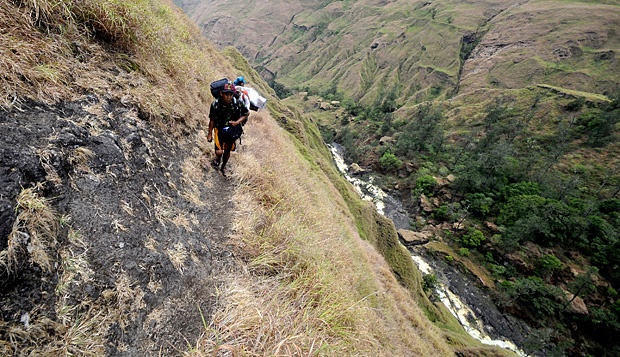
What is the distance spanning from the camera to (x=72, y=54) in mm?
3525

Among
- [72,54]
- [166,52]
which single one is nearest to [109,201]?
[72,54]

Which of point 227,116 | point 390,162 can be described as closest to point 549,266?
point 390,162

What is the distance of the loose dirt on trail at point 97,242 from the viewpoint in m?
1.90

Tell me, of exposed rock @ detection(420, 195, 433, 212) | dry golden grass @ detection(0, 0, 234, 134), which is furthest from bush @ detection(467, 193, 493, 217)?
dry golden grass @ detection(0, 0, 234, 134)

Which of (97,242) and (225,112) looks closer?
(97,242)

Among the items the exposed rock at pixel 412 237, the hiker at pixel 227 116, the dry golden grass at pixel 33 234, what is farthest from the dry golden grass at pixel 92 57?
the exposed rock at pixel 412 237

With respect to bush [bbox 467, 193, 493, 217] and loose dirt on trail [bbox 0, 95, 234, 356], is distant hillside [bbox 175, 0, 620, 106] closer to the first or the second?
bush [bbox 467, 193, 493, 217]

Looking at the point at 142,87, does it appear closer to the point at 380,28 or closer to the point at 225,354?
the point at 225,354

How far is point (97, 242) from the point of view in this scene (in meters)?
2.49

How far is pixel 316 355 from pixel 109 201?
2.87m

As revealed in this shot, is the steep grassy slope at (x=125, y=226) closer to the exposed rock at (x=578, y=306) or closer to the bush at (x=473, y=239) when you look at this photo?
the bush at (x=473, y=239)

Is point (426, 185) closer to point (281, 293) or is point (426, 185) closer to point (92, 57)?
point (281, 293)

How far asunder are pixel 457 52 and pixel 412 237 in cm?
11397

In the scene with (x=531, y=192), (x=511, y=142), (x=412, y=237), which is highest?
(x=511, y=142)
